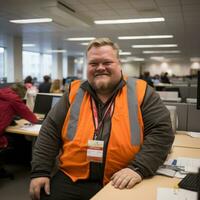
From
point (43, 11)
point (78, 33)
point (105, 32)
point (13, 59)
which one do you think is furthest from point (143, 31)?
point (13, 59)

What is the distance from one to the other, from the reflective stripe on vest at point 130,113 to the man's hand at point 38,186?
0.99 feet

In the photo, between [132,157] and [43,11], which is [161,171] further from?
[43,11]

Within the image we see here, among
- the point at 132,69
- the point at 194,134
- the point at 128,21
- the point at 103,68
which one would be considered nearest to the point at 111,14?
the point at 128,21

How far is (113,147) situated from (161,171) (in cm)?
33

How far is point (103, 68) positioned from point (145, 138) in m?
0.54

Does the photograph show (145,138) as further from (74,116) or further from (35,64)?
(35,64)

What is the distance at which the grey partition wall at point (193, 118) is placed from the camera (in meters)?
2.87

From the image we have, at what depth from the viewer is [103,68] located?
5.94 feet

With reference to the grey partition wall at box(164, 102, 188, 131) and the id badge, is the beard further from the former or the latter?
the grey partition wall at box(164, 102, 188, 131)

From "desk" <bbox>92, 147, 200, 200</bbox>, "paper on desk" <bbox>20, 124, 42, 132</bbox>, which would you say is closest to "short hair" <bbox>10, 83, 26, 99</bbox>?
"paper on desk" <bbox>20, 124, 42, 132</bbox>

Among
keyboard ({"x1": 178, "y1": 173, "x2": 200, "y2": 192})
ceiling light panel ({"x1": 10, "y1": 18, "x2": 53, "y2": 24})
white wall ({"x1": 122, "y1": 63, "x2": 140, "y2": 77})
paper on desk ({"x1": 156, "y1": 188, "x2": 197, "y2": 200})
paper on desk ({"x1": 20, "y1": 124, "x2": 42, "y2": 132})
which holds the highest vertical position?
ceiling light panel ({"x1": 10, "y1": 18, "x2": 53, "y2": 24})

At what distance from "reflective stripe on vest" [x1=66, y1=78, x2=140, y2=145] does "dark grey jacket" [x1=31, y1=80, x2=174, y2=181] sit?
2.0 inches

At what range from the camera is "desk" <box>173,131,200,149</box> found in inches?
93.5

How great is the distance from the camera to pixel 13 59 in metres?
9.88
